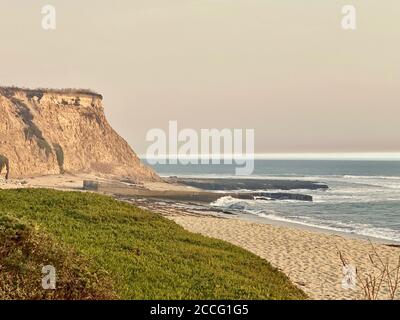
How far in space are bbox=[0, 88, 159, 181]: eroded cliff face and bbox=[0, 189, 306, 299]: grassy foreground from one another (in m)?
63.4

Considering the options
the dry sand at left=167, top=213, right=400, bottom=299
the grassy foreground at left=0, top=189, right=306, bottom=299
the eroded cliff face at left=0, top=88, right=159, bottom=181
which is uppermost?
the eroded cliff face at left=0, top=88, right=159, bottom=181

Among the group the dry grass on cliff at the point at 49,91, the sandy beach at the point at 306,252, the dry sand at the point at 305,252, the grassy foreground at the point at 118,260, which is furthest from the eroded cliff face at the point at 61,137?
the grassy foreground at the point at 118,260

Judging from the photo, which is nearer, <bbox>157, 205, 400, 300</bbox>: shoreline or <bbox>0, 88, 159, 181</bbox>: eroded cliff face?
<bbox>157, 205, 400, 300</bbox>: shoreline

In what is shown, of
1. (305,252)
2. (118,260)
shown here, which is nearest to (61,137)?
(305,252)

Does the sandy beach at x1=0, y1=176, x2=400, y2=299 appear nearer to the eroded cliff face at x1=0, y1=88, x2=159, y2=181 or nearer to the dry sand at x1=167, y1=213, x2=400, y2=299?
the dry sand at x1=167, y1=213, x2=400, y2=299

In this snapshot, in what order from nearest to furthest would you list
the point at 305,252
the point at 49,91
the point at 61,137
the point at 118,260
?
the point at 118,260
the point at 305,252
the point at 61,137
the point at 49,91

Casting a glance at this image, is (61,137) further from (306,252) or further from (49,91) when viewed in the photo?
(306,252)

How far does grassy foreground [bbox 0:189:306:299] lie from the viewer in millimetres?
11742

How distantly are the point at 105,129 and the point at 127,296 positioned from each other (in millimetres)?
101154

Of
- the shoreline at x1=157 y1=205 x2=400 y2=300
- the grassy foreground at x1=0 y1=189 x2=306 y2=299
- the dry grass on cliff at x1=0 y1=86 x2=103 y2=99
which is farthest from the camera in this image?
the dry grass on cliff at x1=0 y1=86 x2=103 y2=99

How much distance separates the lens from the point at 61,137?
99.7 m

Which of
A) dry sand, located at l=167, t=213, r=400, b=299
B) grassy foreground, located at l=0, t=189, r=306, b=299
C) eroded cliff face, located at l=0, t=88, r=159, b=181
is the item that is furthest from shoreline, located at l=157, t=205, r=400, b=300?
eroded cliff face, located at l=0, t=88, r=159, b=181

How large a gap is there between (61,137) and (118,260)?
88.4 m

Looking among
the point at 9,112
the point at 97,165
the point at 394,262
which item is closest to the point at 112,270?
the point at 394,262
